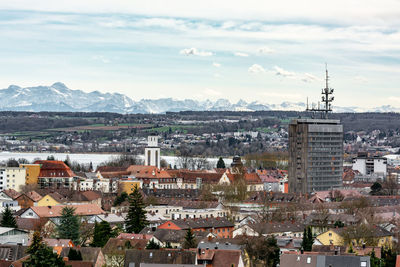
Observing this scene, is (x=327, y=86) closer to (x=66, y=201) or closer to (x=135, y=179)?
(x=135, y=179)

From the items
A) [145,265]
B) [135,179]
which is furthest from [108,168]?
[145,265]

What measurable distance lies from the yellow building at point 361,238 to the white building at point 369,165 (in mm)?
99124

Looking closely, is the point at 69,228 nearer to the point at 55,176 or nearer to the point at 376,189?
the point at 55,176

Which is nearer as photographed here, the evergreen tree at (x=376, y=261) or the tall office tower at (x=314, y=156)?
the evergreen tree at (x=376, y=261)

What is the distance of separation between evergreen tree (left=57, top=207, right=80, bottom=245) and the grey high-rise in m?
54.3

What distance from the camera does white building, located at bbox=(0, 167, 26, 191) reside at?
366 feet

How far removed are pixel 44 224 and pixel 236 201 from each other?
30.8 meters

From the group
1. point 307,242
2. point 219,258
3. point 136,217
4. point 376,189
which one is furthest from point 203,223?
point 376,189

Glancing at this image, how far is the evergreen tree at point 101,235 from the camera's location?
57.6 m

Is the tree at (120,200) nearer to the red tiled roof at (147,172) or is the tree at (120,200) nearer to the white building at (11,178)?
the white building at (11,178)

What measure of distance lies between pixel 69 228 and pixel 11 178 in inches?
2035

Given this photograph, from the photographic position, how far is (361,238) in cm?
6122

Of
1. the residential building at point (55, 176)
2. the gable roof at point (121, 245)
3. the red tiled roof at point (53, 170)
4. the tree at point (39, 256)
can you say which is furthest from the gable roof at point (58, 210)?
the red tiled roof at point (53, 170)

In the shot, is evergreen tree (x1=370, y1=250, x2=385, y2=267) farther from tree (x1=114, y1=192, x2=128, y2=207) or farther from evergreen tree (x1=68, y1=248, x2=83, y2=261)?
tree (x1=114, y1=192, x2=128, y2=207)
